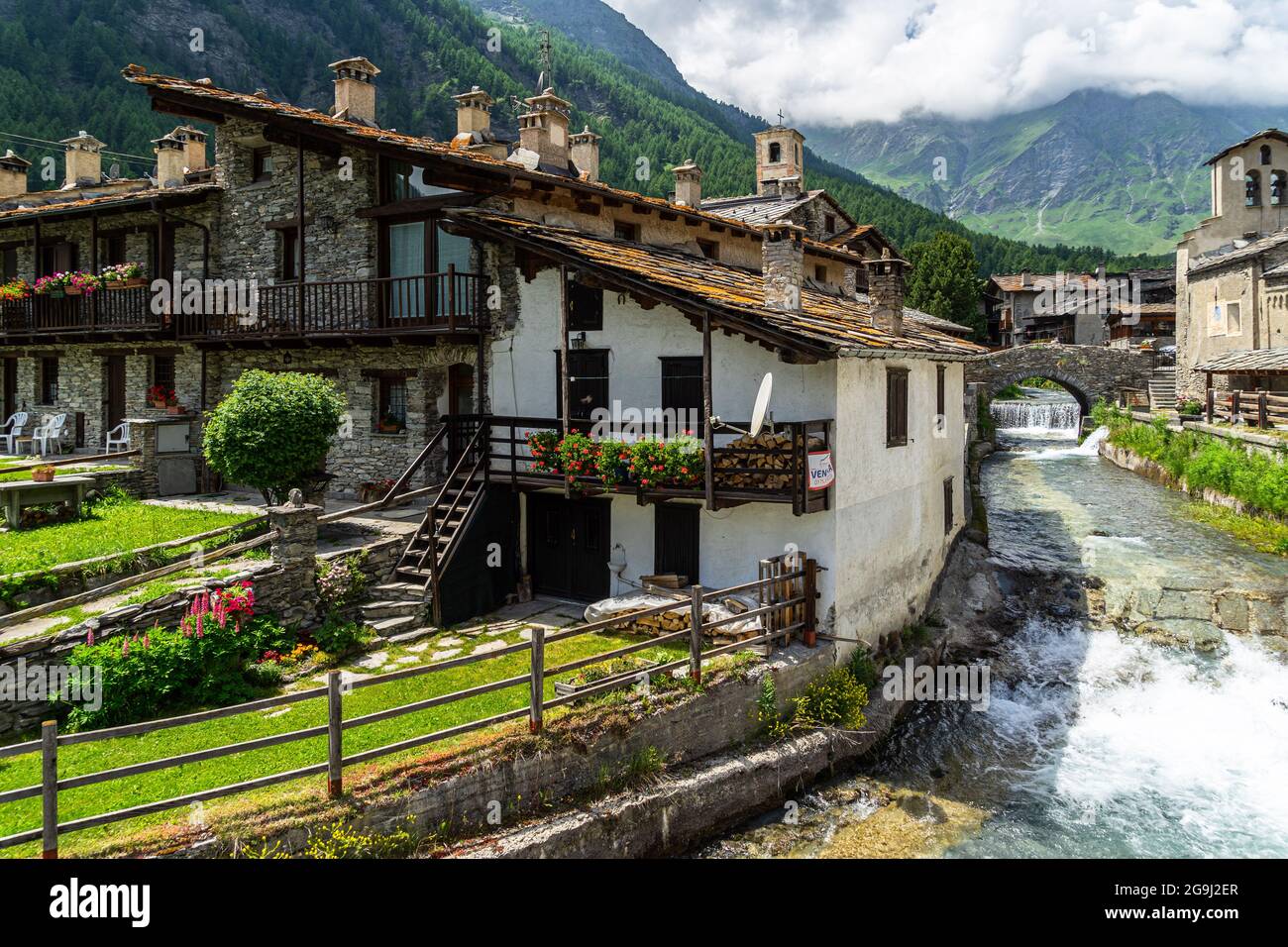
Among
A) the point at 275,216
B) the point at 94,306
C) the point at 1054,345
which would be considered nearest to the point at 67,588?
the point at 275,216

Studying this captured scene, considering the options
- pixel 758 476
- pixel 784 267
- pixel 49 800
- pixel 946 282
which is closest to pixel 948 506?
pixel 784 267


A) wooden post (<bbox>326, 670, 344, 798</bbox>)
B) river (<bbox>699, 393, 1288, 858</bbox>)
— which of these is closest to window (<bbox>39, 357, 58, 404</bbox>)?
wooden post (<bbox>326, 670, 344, 798</bbox>)

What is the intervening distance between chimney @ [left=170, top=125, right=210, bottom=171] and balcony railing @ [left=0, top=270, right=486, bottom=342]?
20.9ft

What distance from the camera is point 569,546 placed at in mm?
→ 16031

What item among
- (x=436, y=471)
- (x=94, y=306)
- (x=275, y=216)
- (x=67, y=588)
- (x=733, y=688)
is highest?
(x=275, y=216)

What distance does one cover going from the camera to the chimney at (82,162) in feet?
99.4

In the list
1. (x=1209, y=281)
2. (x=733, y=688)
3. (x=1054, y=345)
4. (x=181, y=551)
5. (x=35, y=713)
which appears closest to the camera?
(x=35, y=713)

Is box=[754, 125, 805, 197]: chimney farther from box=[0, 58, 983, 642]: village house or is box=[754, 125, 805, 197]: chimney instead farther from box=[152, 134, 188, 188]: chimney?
box=[152, 134, 188, 188]: chimney

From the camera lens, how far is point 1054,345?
55.1 m

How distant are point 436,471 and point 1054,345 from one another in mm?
48565

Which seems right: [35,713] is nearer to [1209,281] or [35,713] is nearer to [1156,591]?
[1156,591]

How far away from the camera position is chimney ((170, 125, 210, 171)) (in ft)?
85.8

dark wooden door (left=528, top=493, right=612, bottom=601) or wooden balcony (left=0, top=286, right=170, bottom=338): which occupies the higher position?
wooden balcony (left=0, top=286, right=170, bottom=338)
